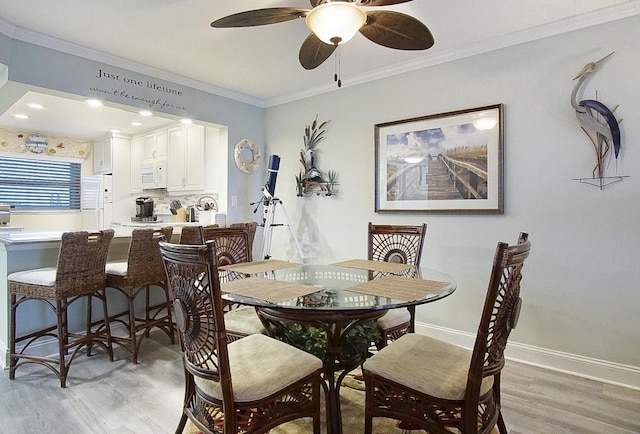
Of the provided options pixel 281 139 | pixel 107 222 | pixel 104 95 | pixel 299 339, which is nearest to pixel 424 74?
pixel 281 139

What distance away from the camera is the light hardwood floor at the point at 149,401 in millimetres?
1855

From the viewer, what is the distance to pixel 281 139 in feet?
13.8

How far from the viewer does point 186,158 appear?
15.4ft

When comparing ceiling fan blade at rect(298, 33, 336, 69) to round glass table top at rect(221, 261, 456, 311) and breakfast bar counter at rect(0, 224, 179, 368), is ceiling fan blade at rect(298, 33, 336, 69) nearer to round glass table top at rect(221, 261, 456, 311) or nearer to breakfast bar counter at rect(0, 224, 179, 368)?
round glass table top at rect(221, 261, 456, 311)

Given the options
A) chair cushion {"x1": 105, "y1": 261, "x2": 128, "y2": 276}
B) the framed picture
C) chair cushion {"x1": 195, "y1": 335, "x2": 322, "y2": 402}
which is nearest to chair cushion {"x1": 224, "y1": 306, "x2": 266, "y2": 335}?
chair cushion {"x1": 195, "y1": 335, "x2": 322, "y2": 402}

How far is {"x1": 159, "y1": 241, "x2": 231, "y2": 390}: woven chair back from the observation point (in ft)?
3.93

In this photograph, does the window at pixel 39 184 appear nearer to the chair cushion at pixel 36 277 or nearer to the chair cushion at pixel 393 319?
the chair cushion at pixel 36 277

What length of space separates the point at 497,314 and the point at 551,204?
1641 millimetres

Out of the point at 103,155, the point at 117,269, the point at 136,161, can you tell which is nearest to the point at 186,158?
the point at 136,161

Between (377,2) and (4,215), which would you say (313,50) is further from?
(4,215)

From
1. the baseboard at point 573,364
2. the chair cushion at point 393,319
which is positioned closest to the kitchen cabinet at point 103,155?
the chair cushion at point 393,319

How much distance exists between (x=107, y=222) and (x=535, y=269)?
602cm

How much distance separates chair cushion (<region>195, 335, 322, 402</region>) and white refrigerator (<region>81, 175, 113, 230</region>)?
5221 mm

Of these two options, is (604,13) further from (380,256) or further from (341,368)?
(341,368)
